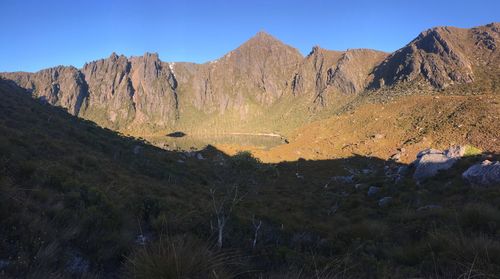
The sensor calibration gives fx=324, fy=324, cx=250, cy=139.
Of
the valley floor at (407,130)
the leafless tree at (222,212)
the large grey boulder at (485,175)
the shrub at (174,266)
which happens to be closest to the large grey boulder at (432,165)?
the large grey boulder at (485,175)

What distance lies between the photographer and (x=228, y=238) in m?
7.66

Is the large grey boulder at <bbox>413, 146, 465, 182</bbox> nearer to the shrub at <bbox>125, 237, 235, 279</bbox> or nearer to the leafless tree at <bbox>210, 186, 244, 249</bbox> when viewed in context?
the leafless tree at <bbox>210, 186, 244, 249</bbox>

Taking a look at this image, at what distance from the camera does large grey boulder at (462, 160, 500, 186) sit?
1721 cm

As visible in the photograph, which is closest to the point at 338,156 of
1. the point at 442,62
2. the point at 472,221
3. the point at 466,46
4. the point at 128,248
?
the point at 472,221

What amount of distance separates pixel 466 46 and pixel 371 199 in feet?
538

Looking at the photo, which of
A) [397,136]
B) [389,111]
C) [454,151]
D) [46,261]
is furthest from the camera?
[389,111]

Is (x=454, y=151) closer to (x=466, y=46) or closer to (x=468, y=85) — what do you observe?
(x=468, y=85)

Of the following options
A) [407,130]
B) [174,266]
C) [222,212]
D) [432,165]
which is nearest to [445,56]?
[407,130]

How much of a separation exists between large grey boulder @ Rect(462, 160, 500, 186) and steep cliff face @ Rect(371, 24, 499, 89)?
11924 centimetres

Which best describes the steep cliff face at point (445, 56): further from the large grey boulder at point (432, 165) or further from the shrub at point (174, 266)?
the shrub at point (174, 266)

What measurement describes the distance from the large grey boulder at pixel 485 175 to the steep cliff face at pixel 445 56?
119245mm

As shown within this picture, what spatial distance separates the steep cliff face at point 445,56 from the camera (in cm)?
12900

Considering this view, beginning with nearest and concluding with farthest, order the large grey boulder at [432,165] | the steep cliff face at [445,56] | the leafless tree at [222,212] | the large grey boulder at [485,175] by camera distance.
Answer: the leafless tree at [222,212] < the large grey boulder at [485,175] < the large grey boulder at [432,165] < the steep cliff face at [445,56]

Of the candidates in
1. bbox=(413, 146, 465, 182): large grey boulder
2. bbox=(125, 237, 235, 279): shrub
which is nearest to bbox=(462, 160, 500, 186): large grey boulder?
bbox=(413, 146, 465, 182): large grey boulder
